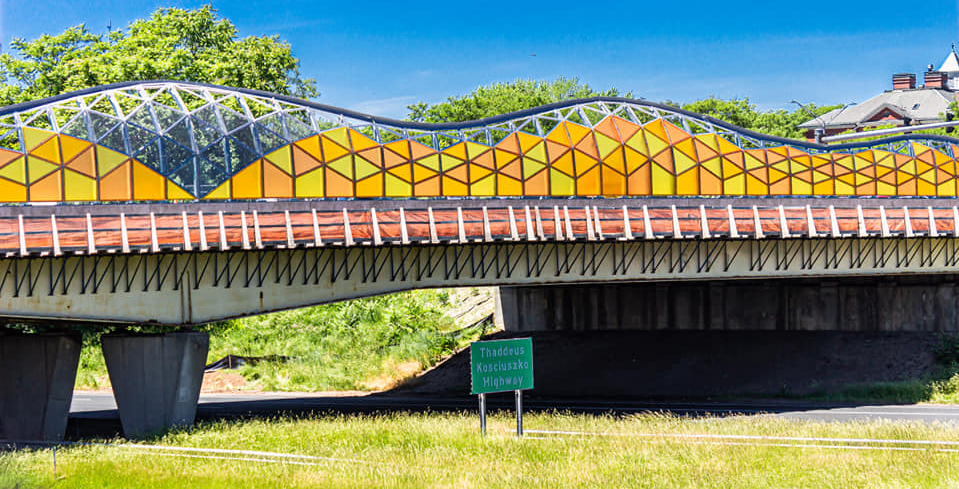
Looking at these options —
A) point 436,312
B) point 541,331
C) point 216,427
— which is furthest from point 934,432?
point 436,312

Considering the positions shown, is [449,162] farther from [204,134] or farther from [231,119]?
[204,134]

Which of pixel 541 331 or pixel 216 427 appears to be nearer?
pixel 216 427

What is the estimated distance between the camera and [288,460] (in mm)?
27844

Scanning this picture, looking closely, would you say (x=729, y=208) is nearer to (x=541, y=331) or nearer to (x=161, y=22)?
(x=541, y=331)

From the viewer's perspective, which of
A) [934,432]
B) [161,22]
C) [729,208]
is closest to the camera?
[934,432]

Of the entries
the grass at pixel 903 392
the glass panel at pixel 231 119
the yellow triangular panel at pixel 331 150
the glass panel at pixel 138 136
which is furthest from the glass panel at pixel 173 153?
the grass at pixel 903 392

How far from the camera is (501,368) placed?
29797 mm

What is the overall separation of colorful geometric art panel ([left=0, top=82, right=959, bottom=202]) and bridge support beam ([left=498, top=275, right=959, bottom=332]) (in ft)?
17.6

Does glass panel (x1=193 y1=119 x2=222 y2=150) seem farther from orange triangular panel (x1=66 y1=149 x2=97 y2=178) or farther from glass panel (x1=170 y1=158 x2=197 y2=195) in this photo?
orange triangular panel (x1=66 y1=149 x2=97 y2=178)

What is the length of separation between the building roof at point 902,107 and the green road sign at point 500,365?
121056 millimetres

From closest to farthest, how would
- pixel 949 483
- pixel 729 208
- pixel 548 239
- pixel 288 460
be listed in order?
pixel 949 483, pixel 288 460, pixel 548 239, pixel 729 208

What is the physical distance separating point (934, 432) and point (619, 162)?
1558 cm

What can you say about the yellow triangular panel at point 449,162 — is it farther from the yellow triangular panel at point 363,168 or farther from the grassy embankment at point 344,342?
the grassy embankment at point 344,342

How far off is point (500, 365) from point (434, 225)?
7.88m
